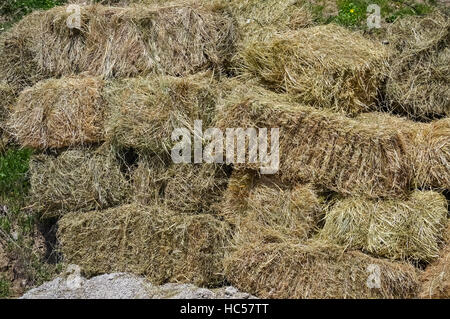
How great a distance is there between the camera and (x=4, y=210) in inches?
268

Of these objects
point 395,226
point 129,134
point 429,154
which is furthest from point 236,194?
point 429,154

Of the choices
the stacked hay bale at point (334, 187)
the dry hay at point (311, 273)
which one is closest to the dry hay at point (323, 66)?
the stacked hay bale at point (334, 187)

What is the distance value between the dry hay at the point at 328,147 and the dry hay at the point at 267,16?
3.81 feet

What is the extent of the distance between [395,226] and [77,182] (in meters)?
2.86

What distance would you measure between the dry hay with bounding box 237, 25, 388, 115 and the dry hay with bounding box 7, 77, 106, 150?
1.46 metres

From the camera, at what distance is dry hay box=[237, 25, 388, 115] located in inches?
225

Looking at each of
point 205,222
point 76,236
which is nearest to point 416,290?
point 205,222

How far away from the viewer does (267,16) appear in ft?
22.0

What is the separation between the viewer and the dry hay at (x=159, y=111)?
227 inches

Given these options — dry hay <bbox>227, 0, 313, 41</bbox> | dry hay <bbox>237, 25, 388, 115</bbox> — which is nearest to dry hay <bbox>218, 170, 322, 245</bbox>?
dry hay <bbox>237, 25, 388, 115</bbox>

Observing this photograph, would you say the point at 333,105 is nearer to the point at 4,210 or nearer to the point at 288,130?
the point at 288,130

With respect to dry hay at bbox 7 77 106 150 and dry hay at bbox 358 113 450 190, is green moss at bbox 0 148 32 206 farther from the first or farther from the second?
dry hay at bbox 358 113 450 190

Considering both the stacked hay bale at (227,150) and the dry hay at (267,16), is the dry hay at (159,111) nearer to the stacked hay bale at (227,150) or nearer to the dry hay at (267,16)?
the stacked hay bale at (227,150)
